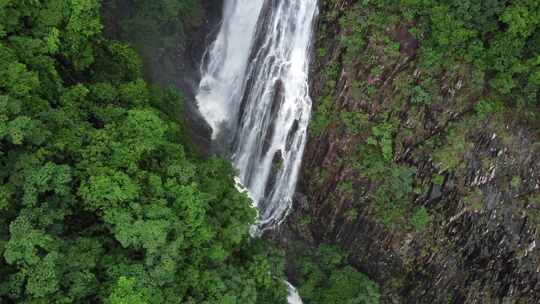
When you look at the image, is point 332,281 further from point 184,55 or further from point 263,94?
point 184,55

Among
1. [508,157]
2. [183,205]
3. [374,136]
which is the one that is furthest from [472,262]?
[183,205]

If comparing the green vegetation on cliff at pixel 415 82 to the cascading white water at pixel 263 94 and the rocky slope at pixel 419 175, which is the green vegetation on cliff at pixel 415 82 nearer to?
the rocky slope at pixel 419 175

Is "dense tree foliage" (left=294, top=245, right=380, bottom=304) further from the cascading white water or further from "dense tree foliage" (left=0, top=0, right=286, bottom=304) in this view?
"dense tree foliage" (left=0, top=0, right=286, bottom=304)

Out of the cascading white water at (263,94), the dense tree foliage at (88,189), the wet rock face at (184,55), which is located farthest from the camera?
the cascading white water at (263,94)

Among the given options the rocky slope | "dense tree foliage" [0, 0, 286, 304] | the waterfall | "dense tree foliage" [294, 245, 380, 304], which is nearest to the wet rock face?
the waterfall

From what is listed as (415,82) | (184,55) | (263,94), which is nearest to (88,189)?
(263,94)

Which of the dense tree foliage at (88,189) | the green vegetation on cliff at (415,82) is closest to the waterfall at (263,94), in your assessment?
the green vegetation on cliff at (415,82)
